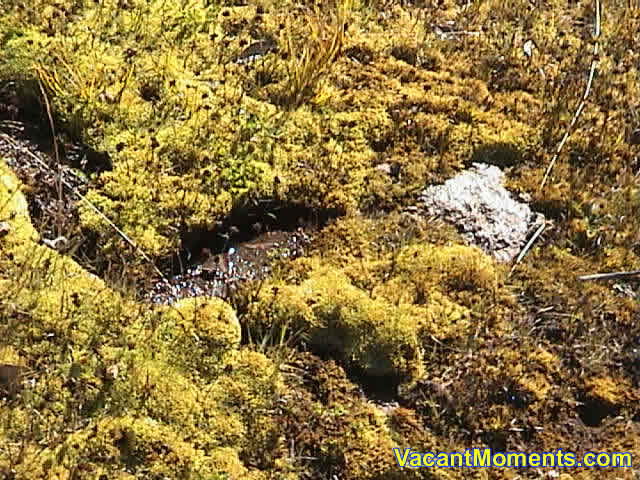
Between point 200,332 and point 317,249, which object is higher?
point 317,249

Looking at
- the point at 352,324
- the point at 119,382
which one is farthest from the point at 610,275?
the point at 119,382

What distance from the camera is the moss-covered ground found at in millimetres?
4551

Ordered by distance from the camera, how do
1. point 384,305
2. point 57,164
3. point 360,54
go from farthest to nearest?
point 360,54 → point 57,164 → point 384,305

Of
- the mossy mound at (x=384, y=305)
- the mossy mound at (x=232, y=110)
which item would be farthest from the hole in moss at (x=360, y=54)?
the mossy mound at (x=384, y=305)

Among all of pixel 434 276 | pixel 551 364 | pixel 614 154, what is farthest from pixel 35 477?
pixel 614 154

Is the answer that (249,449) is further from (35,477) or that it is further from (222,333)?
(35,477)

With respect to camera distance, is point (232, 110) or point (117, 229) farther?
point (232, 110)

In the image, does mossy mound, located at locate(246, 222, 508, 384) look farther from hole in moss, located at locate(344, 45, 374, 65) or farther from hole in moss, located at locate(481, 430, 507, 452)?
hole in moss, located at locate(344, 45, 374, 65)

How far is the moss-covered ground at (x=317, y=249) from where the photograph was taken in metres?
4.55

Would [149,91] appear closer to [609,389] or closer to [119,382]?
[119,382]

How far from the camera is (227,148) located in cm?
582

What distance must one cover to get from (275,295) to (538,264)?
5.88ft

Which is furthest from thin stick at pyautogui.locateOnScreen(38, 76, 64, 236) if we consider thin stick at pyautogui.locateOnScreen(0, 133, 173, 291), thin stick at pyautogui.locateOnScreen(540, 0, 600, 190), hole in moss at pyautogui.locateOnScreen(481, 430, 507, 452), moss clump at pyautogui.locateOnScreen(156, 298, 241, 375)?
thin stick at pyautogui.locateOnScreen(540, 0, 600, 190)

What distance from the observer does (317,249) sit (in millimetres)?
5523
